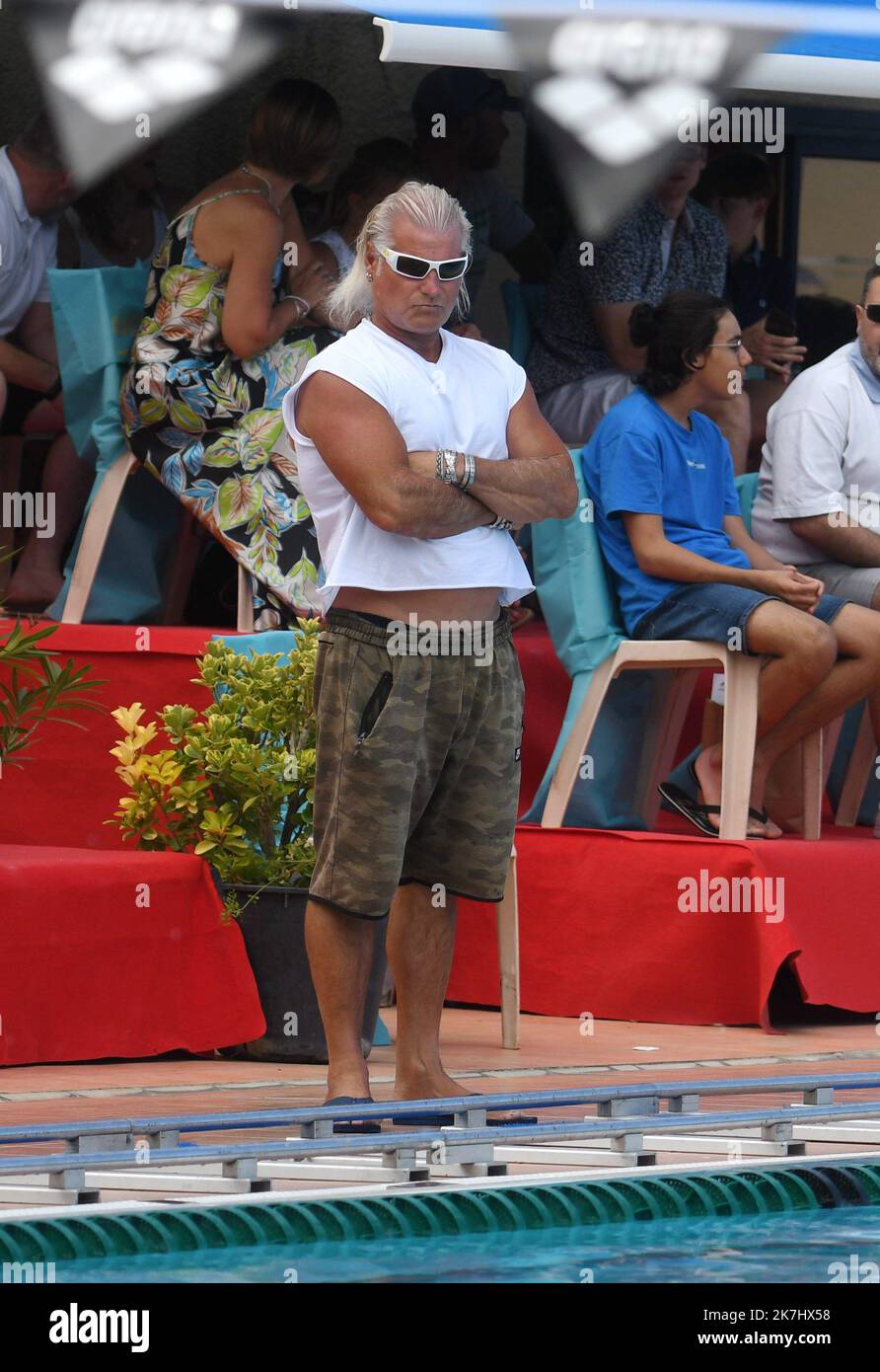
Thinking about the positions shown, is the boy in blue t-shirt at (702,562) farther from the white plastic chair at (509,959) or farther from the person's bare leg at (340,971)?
the person's bare leg at (340,971)

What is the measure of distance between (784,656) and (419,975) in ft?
6.65

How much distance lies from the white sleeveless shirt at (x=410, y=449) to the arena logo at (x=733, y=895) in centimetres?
173

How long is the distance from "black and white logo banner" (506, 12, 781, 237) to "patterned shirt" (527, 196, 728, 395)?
0.40ft

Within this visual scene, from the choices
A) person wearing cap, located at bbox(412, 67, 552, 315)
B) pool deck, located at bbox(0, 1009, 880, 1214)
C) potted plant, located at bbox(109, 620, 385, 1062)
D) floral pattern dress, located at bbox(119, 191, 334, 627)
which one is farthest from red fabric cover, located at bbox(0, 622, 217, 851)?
person wearing cap, located at bbox(412, 67, 552, 315)

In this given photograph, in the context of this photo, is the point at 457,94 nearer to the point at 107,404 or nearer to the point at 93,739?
the point at 107,404

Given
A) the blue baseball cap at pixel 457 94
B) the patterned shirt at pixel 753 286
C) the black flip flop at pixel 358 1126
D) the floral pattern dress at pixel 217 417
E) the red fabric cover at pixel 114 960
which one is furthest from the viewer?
the patterned shirt at pixel 753 286

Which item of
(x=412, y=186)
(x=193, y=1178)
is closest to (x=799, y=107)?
(x=412, y=186)

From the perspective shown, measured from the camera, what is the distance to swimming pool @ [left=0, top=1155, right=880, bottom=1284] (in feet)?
11.6

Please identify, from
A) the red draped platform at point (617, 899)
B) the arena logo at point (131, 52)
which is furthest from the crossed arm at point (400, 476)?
the arena logo at point (131, 52)

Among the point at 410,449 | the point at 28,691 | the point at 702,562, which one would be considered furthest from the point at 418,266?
the point at 702,562

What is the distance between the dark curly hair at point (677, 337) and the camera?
262 inches

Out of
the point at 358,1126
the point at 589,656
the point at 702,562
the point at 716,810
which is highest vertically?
the point at 702,562

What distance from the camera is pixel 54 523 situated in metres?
7.45

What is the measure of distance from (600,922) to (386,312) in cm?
230
